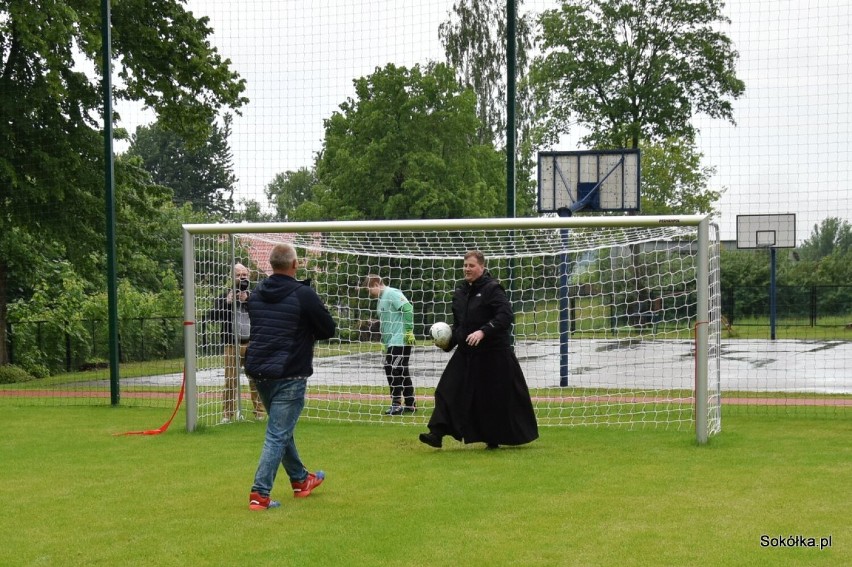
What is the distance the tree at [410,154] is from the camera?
105 ft

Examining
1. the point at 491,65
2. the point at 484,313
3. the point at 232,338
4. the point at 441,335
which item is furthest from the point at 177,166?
the point at 484,313

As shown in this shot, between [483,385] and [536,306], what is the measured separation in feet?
14.5

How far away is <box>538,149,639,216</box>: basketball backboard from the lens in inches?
593

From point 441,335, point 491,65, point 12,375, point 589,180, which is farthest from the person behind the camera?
point 491,65

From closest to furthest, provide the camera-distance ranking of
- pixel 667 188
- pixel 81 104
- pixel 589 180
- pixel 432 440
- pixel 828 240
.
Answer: pixel 432 440 → pixel 828 240 → pixel 589 180 → pixel 81 104 → pixel 667 188

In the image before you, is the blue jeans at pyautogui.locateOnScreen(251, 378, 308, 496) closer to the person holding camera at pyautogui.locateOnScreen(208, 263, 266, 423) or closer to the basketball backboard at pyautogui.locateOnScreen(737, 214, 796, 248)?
the person holding camera at pyautogui.locateOnScreen(208, 263, 266, 423)

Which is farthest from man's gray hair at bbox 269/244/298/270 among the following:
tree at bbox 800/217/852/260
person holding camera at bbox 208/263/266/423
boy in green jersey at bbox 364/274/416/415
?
tree at bbox 800/217/852/260

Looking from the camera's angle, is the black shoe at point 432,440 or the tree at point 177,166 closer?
the black shoe at point 432,440

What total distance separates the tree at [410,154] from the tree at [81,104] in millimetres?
12826

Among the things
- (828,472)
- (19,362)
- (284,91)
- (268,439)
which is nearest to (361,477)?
(268,439)

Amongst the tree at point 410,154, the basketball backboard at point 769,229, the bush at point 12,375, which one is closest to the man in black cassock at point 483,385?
the basketball backboard at point 769,229

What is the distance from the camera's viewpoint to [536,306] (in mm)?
13750

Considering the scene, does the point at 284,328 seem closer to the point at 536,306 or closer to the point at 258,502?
the point at 258,502

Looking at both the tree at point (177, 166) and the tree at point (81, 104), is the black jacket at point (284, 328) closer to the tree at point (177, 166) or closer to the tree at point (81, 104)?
the tree at point (81, 104)
